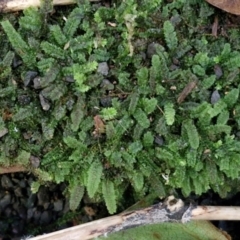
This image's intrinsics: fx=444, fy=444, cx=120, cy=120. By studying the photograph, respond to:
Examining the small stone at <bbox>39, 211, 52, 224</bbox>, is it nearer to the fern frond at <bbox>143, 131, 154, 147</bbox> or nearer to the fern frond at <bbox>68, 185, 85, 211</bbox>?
the fern frond at <bbox>68, 185, 85, 211</bbox>

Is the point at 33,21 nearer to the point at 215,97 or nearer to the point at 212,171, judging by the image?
the point at 215,97

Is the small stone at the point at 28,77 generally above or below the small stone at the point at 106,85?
above

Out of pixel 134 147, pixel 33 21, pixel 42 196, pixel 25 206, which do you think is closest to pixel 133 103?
pixel 134 147

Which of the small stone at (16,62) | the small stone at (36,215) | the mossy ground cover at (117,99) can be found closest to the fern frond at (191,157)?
the mossy ground cover at (117,99)

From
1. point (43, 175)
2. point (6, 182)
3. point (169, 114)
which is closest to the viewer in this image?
point (169, 114)

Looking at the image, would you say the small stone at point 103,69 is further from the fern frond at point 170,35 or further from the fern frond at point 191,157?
the fern frond at point 191,157

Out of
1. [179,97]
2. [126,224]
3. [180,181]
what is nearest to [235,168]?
[180,181]

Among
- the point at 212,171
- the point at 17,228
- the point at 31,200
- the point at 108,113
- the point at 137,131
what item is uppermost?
the point at 108,113

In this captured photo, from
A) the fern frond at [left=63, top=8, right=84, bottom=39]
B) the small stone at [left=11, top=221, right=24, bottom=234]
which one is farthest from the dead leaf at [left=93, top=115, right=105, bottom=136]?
the small stone at [left=11, top=221, right=24, bottom=234]

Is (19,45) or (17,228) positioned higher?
(19,45)
